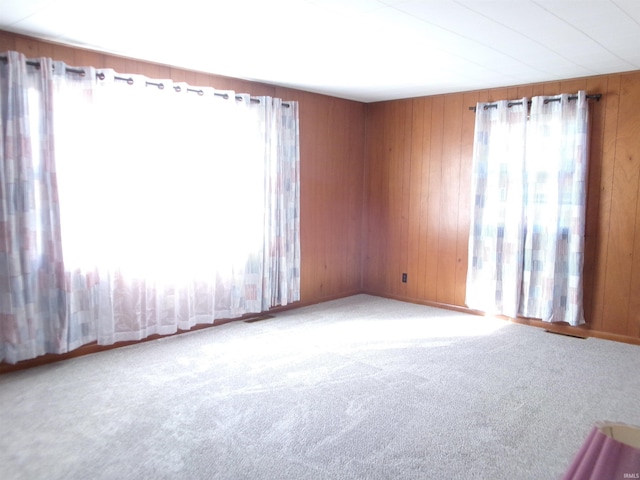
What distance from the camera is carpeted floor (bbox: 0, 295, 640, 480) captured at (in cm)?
226

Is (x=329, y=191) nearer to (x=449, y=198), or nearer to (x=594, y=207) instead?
(x=449, y=198)

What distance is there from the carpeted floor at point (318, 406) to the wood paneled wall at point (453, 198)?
0.65 metres

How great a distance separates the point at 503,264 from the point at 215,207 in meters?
2.79

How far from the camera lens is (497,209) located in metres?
4.72

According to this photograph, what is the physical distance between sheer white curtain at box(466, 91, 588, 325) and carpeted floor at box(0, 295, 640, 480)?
0.49 m

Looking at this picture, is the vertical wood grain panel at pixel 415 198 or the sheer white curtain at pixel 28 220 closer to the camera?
the sheer white curtain at pixel 28 220

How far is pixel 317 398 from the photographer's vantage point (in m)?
2.96

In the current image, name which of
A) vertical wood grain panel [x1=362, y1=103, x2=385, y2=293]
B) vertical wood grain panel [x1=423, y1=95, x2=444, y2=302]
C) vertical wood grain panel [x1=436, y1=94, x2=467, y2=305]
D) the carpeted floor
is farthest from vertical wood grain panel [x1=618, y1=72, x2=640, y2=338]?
vertical wood grain panel [x1=362, y1=103, x2=385, y2=293]

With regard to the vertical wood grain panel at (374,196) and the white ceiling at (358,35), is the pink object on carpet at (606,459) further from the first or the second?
the vertical wood grain panel at (374,196)

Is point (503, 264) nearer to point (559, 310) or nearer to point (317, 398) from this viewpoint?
point (559, 310)

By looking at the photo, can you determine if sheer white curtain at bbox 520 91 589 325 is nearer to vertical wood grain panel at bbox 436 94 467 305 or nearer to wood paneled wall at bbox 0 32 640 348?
wood paneled wall at bbox 0 32 640 348

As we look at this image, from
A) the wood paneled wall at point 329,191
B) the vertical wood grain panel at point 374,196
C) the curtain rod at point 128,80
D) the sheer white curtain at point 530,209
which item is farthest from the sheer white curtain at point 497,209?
the curtain rod at point 128,80

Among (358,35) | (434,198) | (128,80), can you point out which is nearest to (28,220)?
(128,80)

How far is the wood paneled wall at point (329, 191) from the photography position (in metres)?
5.24
